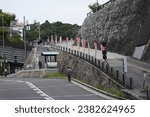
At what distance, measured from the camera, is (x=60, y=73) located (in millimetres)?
55750

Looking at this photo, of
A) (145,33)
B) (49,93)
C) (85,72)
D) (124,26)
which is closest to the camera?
(49,93)

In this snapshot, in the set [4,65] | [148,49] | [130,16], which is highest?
[130,16]

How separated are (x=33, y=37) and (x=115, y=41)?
110714 millimetres

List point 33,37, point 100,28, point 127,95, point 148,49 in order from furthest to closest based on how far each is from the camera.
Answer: point 33,37 < point 100,28 < point 148,49 < point 127,95

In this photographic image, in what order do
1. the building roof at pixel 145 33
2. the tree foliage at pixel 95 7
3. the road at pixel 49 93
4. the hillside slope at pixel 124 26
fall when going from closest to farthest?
the road at pixel 49 93
the building roof at pixel 145 33
the hillside slope at pixel 124 26
the tree foliage at pixel 95 7

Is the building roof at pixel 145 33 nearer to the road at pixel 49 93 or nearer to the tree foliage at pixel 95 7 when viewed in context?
the road at pixel 49 93

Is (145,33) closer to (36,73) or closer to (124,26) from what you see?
(124,26)

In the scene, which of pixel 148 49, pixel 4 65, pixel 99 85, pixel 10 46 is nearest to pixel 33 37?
pixel 10 46

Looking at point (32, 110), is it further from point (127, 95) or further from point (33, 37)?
point (33, 37)

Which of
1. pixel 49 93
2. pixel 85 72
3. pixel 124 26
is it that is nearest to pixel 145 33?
pixel 124 26

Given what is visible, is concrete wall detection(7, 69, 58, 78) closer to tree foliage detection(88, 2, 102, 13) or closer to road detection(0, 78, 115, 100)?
road detection(0, 78, 115, 100)

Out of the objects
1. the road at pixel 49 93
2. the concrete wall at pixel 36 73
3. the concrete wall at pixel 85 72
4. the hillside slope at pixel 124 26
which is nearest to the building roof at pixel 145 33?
the hillside slope at pixel 124 26

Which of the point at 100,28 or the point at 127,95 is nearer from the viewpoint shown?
the point at 127,95

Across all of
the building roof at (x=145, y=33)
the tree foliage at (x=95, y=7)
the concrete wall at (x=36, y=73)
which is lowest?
the concrete wall at (x=36, y=73)
